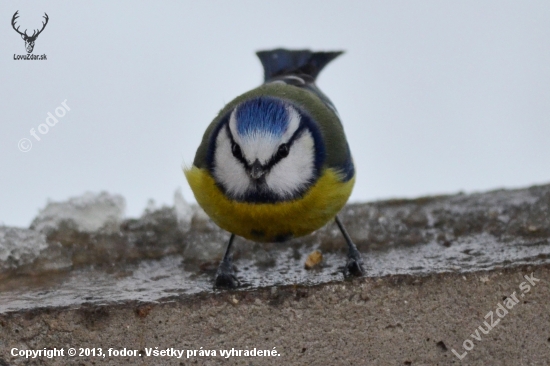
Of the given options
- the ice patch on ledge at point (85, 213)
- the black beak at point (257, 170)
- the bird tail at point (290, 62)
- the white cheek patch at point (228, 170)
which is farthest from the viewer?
the bird tail at point (290, 62)

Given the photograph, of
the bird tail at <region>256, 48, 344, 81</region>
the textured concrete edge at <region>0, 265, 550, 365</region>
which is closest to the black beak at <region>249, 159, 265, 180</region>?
the textured concrete edge at <region>0, 265, 550, 365</region>

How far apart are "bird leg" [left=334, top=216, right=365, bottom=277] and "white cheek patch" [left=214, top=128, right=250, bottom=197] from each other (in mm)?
519

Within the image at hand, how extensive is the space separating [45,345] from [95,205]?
105 cm

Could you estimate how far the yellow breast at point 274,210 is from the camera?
2654 millimetres

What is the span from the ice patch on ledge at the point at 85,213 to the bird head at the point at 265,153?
0.91 metres

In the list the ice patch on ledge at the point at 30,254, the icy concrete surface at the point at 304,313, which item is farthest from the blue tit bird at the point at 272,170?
the ice patch on ledge at the point at 30,254

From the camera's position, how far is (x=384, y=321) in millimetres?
2615

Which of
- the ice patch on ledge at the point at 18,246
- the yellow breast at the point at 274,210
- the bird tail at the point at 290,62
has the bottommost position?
the yellow breast at the point at 274,210

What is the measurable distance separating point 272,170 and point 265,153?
0.08 m

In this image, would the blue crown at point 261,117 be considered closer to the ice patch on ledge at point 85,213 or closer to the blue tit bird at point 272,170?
the blue tit bird at point 272,170

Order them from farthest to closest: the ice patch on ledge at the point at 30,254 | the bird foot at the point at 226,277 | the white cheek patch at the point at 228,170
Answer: the ice patch on ledge at the point at 30,254
the bird foot at the point at 226,277
the white cheek patch at the point at 228,170

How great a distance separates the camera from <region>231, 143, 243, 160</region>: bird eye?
8.41ft

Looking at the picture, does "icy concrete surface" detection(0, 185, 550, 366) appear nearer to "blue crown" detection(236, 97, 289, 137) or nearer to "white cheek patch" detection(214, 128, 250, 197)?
"white cheek patch" detection(214, 128, 250, 197)

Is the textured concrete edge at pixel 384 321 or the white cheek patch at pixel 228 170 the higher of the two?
the white cheek patch at pixel 228 170
